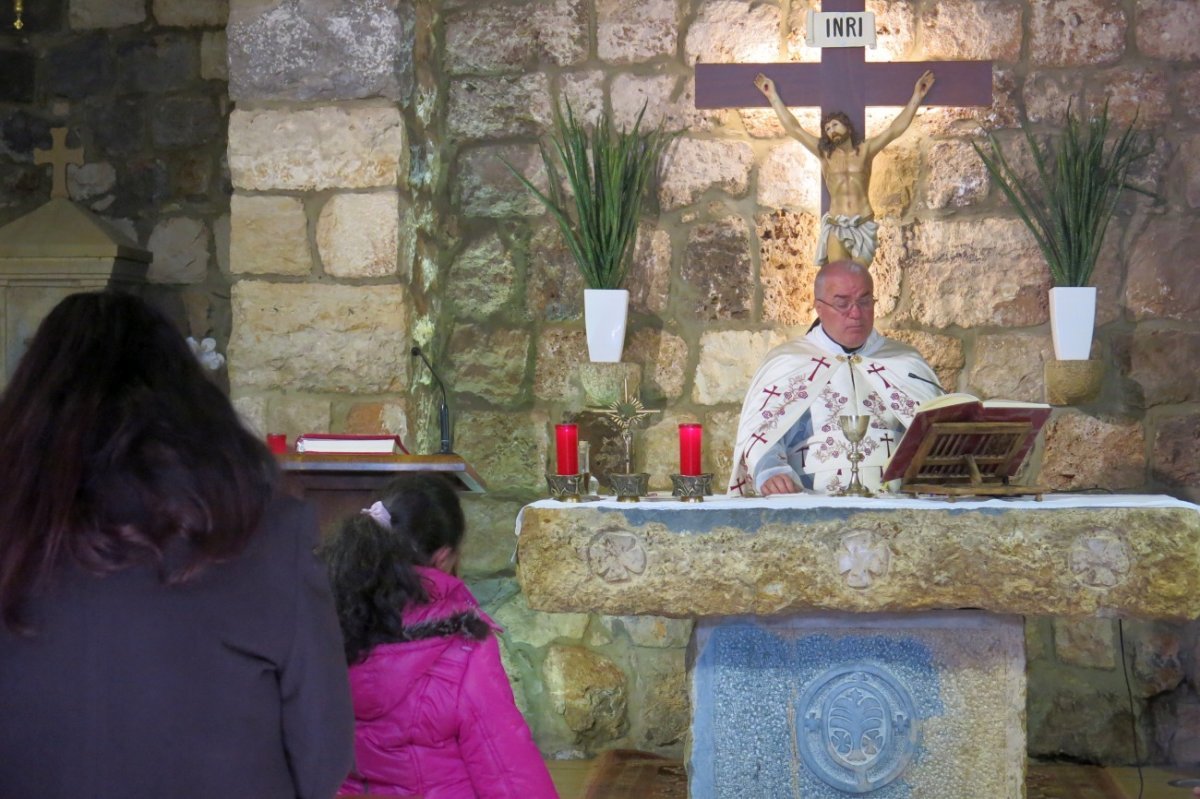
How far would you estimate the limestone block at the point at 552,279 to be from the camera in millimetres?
5176

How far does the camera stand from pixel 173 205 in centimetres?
559

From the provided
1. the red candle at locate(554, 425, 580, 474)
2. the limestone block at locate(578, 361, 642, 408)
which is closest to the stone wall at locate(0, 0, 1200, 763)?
the limestone block at locate(578, 361, 642, 408)

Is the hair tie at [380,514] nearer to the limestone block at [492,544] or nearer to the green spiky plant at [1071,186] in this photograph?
the limestone block at [492,544]

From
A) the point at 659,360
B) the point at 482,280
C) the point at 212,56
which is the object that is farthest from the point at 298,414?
the point at 212,56

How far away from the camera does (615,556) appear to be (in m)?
3.18

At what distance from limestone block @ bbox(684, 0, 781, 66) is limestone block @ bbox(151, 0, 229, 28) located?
1.91 metres

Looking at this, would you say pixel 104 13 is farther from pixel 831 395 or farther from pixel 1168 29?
pixel 1168 29

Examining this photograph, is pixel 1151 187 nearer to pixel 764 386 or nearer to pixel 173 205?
pixel 764 386

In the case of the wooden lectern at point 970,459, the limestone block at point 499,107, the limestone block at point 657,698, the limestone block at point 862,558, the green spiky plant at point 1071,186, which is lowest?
the limestone block at point 657,698

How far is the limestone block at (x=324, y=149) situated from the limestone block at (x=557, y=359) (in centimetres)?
92

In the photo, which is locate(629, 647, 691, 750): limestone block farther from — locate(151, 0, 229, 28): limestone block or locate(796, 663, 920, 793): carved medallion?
locate(151, 0, 229, 28): limestone block

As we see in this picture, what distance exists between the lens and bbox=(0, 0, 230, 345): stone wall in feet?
18.2

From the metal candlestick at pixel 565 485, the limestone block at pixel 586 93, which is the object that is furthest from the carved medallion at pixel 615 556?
the limestone block at pixel 586 93

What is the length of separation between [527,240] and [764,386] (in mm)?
1288
